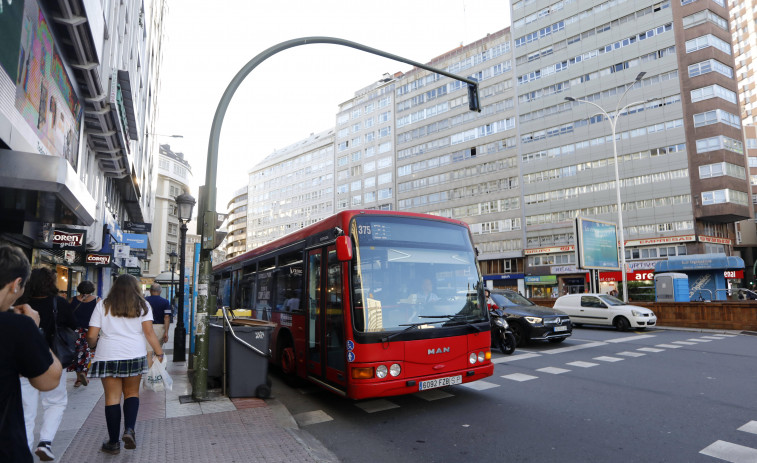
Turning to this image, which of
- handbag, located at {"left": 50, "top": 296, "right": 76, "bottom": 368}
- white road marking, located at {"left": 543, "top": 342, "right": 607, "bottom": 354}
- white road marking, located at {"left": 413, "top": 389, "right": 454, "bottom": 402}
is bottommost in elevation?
white road marking, located at {"left": 543, "top": 342, "right": 607, "bottom": 354}

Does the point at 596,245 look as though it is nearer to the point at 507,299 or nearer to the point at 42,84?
the point at 507,299

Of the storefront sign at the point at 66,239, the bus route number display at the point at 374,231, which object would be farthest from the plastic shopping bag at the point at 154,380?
the storefront sign at the point at 66,239

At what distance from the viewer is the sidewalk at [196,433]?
4.33 m

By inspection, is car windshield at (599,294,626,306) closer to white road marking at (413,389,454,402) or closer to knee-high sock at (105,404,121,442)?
white road marking at (413,389,454,402)

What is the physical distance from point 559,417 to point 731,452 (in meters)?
1.78

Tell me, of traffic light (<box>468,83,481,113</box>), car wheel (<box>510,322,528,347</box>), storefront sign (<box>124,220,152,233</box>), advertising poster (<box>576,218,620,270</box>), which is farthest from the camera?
storefront sign (<box>124,220,152,233</box>)

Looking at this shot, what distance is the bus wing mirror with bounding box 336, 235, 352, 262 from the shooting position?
585 cm

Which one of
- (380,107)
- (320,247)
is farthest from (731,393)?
(380,107)

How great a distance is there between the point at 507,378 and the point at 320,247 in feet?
14.2

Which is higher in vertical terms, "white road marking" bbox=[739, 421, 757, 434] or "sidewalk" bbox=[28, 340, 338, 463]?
"sidewalk" bbox=[28, 340, 338, 463]

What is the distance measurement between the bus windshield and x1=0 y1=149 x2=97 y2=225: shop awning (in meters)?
3.79

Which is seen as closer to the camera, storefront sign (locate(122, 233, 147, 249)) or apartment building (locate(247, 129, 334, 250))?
storefront sign (locate(122, 233, 147, 249))

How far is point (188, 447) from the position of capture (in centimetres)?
458

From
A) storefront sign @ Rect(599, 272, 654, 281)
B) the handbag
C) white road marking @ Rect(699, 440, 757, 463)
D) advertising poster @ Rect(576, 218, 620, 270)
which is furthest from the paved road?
storefront sign @ Rect(599, 272, 654, 281)
